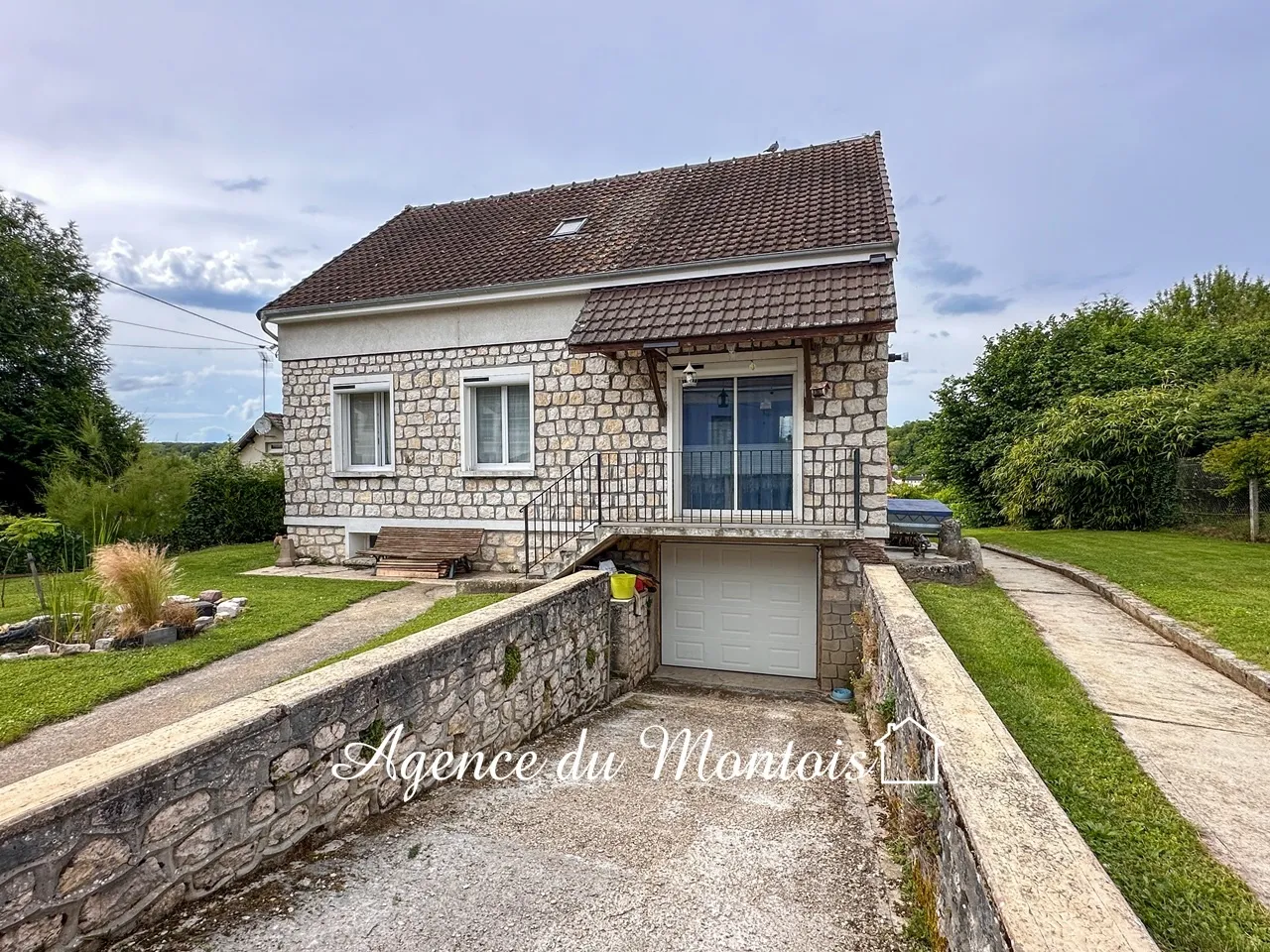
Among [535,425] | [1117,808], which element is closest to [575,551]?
[535,425]

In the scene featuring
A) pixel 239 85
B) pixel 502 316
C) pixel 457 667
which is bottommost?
pixel 457 667

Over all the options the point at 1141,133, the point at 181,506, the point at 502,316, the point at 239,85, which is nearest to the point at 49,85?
the point at 239,85

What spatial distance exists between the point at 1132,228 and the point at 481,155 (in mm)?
18917

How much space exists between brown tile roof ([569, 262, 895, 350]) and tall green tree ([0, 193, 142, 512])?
12.9 metres

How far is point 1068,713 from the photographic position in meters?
3.93

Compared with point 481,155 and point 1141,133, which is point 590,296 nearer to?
point 481,155

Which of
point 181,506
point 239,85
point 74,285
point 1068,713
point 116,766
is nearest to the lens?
point 116,766

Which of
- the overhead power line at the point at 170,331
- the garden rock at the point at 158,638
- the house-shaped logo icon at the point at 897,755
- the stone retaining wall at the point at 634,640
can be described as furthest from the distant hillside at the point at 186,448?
the house-shaped logo icon at the point at 897,755

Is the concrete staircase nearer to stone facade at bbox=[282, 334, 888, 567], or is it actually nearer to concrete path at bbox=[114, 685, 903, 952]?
stone facade at bbox=[282, 334, 888, 567]

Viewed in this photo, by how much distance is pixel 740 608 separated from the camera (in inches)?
352

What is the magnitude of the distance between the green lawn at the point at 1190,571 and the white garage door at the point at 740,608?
4.14m

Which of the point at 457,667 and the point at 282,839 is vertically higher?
the point at 457,667

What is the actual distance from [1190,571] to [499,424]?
35.1ft

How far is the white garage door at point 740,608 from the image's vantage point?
8.62 meters
